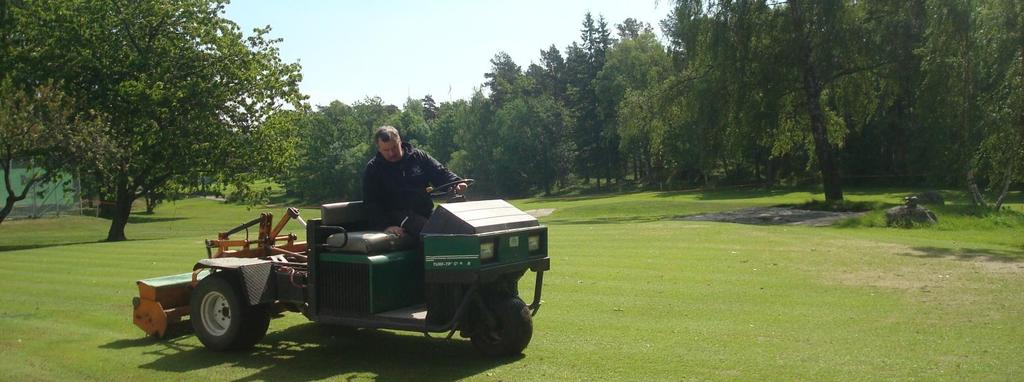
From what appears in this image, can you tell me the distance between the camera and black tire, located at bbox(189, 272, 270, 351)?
31.1ft

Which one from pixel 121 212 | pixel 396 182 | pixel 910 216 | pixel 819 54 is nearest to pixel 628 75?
pixel 819 54

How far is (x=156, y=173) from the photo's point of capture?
1463 inches

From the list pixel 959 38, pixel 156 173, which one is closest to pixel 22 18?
pixel 156 173

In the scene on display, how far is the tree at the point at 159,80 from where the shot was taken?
3400cm

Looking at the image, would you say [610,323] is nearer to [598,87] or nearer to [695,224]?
[695,224]

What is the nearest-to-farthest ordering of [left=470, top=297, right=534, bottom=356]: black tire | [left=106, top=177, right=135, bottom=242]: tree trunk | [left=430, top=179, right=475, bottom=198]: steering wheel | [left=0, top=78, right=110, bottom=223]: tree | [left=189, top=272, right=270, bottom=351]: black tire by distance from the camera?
[left=470, top=297, right=534, bottom=356]: black tire, [left=430, top=179, right=475, bottom=198]: steering wheel, [left=189, top=272, right=270, bottom=351]: black tire, [left=0, top=78, right=110, bottom=223]: tree, [left=106, top=177, right=135, bottom=242]: tree trunk

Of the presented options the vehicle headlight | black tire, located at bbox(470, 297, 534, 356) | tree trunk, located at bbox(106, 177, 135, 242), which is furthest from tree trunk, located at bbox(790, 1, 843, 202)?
the vehicle headlight

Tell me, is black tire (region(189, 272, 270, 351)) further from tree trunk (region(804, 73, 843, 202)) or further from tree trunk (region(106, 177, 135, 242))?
tree trunk (region(804, 73, 843, 202))

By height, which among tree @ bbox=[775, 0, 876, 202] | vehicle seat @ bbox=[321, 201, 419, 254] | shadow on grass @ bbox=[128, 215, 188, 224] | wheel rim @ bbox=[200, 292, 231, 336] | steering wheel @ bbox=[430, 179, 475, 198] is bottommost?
shadow on grass @ bbox=[128, 215, 188, 224]

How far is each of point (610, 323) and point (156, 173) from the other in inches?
1244

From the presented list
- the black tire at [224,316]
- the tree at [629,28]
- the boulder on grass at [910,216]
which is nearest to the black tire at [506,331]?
the black tire at [224,316]

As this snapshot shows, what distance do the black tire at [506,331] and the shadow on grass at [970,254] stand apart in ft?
39.1

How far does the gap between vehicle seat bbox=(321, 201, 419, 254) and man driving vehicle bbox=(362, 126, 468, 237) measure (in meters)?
0.25

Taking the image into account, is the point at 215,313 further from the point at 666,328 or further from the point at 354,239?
the point at 666,328
